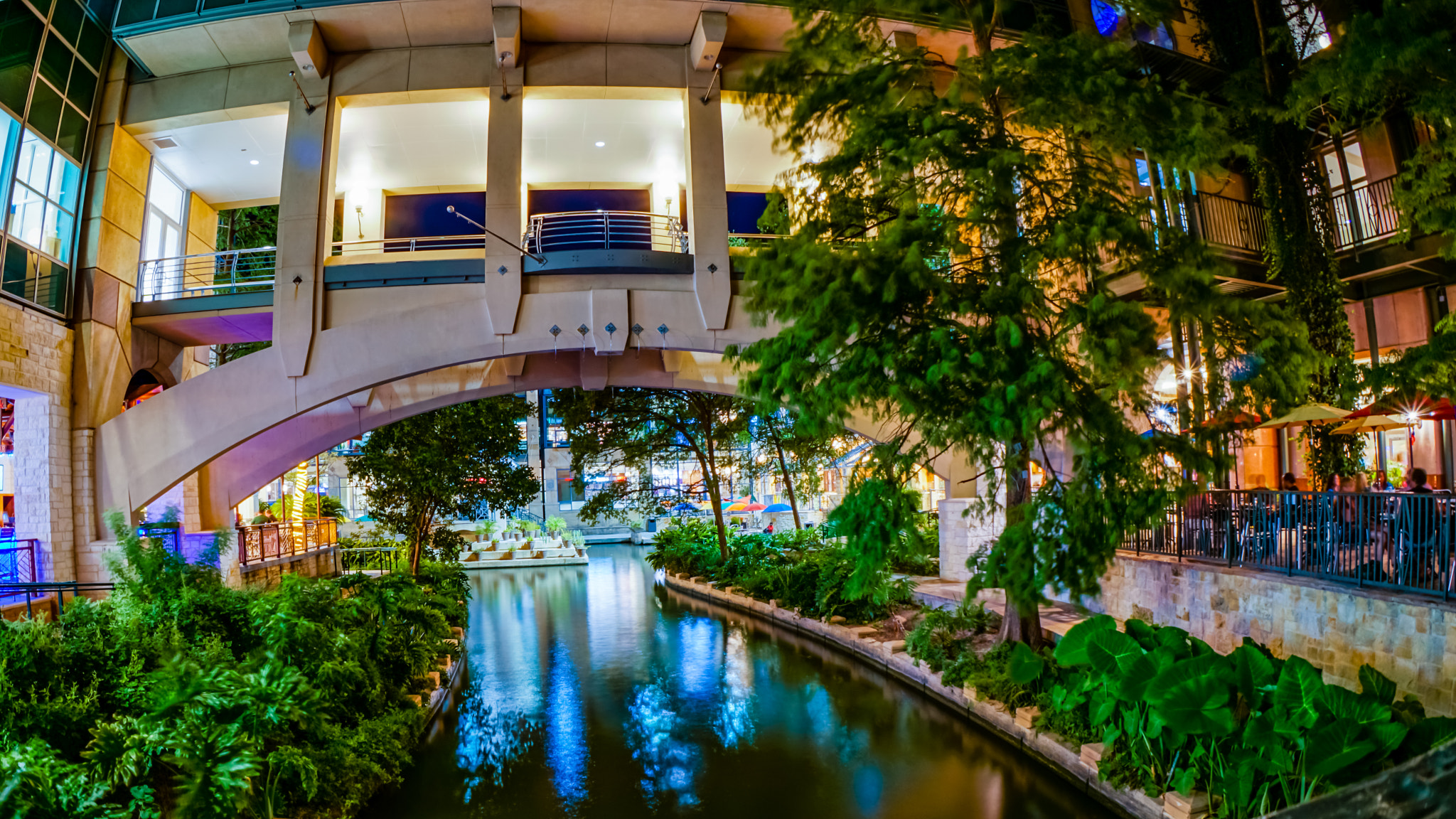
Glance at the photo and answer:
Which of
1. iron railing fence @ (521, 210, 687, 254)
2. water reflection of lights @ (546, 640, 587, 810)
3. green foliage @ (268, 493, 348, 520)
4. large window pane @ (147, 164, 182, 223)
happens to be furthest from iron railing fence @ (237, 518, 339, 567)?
iron railing fence @ (521, 210, 687, 254)

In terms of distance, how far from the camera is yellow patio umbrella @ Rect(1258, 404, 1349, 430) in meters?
11.3

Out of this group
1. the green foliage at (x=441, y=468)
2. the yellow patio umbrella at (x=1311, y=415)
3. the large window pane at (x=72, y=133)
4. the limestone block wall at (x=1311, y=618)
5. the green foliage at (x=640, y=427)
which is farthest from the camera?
the green foliage at (x=640, y=427)

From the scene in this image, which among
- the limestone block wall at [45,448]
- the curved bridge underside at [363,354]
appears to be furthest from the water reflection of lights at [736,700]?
the limestone block wall at [45,448]

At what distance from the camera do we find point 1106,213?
26.4ft

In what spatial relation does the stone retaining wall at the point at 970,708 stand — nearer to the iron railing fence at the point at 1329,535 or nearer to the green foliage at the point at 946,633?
the green foliage at the point at 946,633

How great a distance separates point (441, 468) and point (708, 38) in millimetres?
9064

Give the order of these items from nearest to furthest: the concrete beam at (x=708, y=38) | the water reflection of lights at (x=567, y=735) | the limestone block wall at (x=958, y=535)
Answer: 1. the water reflection of lights at (x=567, y=735)
2. the concrete beam at (x=708, y=38)
3. the limestone block wall at (x=958, y=535)

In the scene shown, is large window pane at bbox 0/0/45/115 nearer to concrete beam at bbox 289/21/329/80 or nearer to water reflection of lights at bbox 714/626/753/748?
concrete beam at bbox 289/21/329/80

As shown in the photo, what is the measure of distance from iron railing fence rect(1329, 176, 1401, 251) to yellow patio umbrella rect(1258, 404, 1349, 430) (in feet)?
15.7

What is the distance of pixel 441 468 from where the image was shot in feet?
52.6

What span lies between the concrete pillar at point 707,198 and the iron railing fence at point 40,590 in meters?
9.61

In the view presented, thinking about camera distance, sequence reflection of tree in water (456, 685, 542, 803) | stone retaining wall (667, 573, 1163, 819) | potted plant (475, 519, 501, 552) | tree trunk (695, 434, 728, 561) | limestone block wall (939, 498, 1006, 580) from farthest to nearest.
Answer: potted plant (475, 519, 501, 552) → tree trunk (695, 434, 728, 561) → limestone block wall (939, 498, 1006, 580) → reflection of tree in water (456, 685, 542, 803) → stone retaining wall (667, 573, 1163, 819)

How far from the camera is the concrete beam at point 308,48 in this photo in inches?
587

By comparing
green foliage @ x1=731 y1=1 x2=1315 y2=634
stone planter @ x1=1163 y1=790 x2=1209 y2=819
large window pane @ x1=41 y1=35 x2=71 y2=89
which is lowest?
stone planter @ x1=1163 y1=790 x2=1209 y2=819
